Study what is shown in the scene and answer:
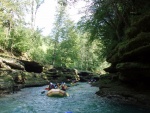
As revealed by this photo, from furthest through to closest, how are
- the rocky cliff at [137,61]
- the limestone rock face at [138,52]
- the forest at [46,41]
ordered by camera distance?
the forest at [46,41], the rocky cliff at [137,61], the limestone rock face at [138,52]

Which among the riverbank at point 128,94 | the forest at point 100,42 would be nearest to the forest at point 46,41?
the forest at point 100,42

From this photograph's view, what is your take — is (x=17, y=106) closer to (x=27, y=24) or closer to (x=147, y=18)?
(x=147, y=18)

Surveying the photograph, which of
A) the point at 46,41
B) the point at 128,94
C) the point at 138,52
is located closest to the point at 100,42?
the point at 128,94

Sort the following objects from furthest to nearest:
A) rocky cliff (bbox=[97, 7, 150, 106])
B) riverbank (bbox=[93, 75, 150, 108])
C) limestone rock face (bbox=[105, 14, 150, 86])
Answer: riverbank (bbox=[93, 75, 150, 108]) < rocky cliff (bbox=[97, 7, 150, 106]) < limestone rock face (bbox=[105, 14, 150, 86])

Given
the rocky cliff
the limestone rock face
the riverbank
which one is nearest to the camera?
the limestone rock face

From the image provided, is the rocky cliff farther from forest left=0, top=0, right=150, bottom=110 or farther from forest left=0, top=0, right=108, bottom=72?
forest left=0, top=0, right=108, bottom=72

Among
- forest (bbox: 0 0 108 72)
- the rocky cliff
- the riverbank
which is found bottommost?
the riverbank

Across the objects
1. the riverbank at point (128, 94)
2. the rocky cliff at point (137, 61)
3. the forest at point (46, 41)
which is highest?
the forest at point (46, 41)

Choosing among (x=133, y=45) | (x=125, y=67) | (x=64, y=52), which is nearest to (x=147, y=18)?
(x=133, y=45)

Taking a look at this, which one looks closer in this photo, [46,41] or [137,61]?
[137,61]

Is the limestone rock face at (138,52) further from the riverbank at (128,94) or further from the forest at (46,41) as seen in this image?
the forest at (46,41)

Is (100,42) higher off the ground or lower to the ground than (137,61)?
higher

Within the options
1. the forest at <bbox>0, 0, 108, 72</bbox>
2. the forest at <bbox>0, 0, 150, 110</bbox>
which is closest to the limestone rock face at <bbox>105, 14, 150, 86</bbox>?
the forest at <bbox>0, 0, 150, 110</bbox>

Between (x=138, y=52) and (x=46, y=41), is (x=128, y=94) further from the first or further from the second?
(x=46, y=41)
